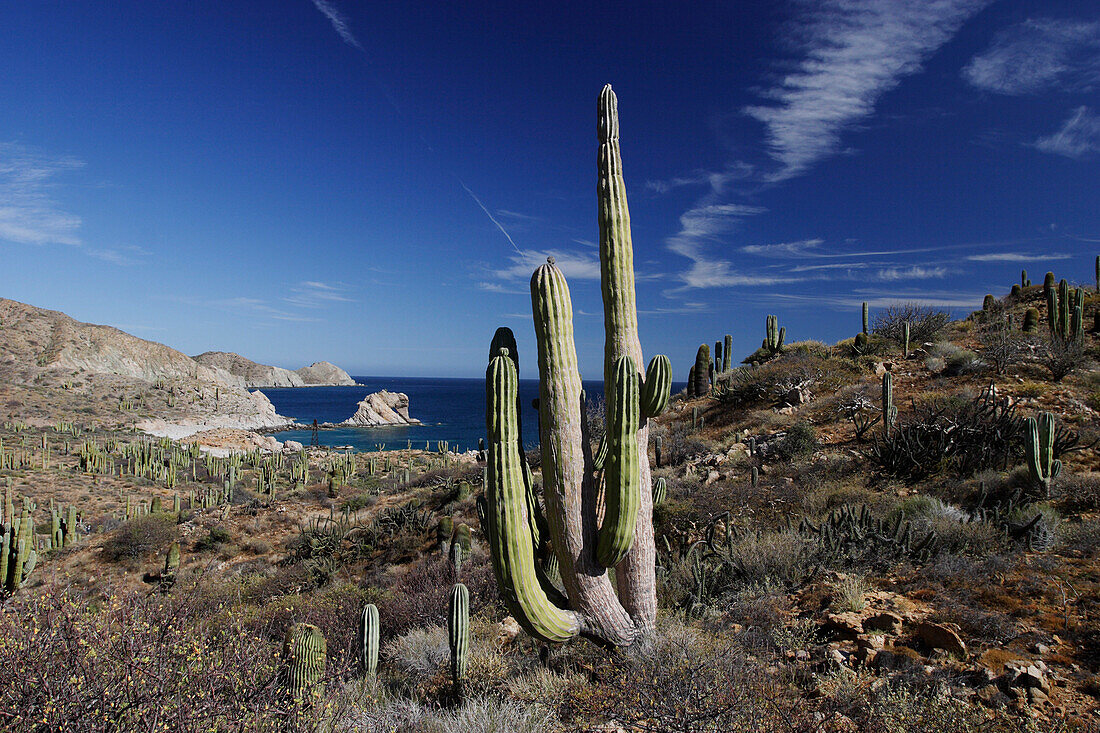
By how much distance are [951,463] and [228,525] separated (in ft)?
61.5

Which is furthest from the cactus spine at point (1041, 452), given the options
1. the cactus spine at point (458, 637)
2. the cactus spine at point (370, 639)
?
the cactus spine at point (370, 639)

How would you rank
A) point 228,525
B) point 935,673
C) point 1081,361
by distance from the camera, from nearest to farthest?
point 935,673 < point 1081,361 < point 228,525

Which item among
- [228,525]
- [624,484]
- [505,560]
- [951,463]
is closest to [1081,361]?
[951,463]

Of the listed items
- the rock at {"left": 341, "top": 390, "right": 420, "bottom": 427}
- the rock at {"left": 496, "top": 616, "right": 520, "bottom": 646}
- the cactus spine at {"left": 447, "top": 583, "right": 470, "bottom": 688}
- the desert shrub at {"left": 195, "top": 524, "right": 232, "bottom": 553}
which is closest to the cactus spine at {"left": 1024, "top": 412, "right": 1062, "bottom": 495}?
the rock at {"left": 496, "top": 616, "right": 520, "bottom": 646}

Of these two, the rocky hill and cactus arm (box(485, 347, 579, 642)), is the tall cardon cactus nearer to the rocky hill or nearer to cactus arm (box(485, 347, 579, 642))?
cactus arm (box(485, 347, 579, 642))

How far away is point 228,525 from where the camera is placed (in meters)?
15.5

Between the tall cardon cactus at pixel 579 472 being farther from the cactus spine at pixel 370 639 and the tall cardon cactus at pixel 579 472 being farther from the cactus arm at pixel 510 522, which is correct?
the cactus spine at pixel 370 639

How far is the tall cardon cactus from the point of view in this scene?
13.9 ft

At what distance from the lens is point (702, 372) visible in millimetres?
21703

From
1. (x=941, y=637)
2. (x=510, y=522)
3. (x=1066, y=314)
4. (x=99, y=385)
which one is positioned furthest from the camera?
(x=99, y=385)

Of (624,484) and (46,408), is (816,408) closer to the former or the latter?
(624,484)

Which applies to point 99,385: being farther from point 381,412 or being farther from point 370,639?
point 370,639

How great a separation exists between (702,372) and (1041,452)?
1423 centimetres

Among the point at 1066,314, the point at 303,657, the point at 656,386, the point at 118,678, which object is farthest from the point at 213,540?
the point at 1066,314
